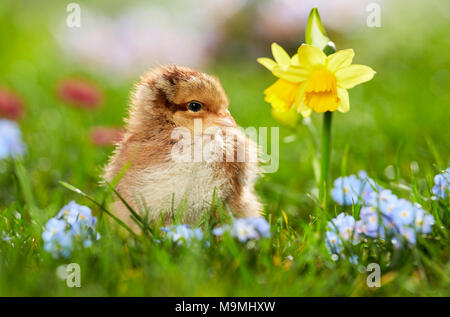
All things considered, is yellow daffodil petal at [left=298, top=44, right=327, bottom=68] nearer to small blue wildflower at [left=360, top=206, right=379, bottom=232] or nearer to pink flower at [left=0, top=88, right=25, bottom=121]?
small blue wildflower at [left=360, top=206, right=379, bottom=232]

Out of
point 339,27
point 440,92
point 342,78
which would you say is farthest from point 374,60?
point 342,78

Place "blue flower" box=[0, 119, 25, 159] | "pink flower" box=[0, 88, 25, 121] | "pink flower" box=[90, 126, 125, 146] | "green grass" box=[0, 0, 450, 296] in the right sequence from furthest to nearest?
"pink flower" box=[0, 88, 25, 121]
"pink flower" box=[90, 126, 125, 146]
"blue flower" box=[0, 119, 25, 159]
"green grass" box=[0, 0, 450, 296]

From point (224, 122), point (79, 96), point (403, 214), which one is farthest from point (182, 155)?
point (79, 96)

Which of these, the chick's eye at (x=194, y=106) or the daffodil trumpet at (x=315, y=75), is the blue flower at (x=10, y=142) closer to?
the chick's eye at (x=194, y=106)

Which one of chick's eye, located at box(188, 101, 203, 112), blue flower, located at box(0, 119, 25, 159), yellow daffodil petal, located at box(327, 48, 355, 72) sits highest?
blue flower, located at box(0, 119, 25, 159)

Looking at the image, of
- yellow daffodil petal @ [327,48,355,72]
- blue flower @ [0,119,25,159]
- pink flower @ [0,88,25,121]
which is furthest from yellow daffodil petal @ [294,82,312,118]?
pink flower @ [0,88,25,121]

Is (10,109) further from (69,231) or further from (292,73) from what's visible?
(292,73)

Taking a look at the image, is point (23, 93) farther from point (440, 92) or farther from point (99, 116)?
point (440, 92)
